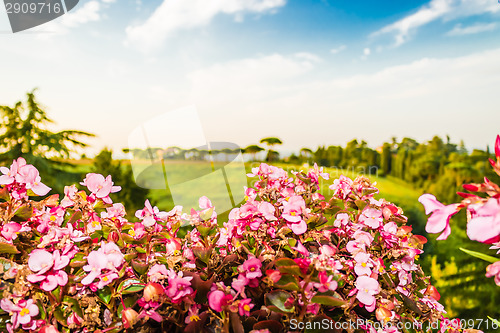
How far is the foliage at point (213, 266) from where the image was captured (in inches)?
46.1

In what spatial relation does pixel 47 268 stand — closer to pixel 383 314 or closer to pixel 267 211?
pixel 267 211

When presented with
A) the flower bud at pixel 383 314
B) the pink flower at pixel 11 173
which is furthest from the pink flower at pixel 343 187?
the pink flower at pixel 11 173

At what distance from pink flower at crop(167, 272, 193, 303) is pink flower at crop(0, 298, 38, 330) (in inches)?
17.9

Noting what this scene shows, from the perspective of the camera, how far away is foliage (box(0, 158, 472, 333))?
1.17 m

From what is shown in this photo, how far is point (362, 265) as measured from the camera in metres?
1.31

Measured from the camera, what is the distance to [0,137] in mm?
5863

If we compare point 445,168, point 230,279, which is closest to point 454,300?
point 445,168

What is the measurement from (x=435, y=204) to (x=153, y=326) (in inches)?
40.8

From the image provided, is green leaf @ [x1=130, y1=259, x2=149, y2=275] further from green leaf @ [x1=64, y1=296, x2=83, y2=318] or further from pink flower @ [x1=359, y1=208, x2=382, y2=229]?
pink flower @ [x1=359, y1=208, x2=382, y2=229]

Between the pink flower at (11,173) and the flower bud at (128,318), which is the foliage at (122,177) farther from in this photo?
the flower bud at (128,318)

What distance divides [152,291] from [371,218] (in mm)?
957

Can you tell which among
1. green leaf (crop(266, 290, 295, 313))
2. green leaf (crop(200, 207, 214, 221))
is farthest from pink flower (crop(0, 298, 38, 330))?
green leaf (crop(266, 290, 295, 313))

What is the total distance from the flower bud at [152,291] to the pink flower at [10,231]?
0.66m

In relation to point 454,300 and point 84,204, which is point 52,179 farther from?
point 454,300
